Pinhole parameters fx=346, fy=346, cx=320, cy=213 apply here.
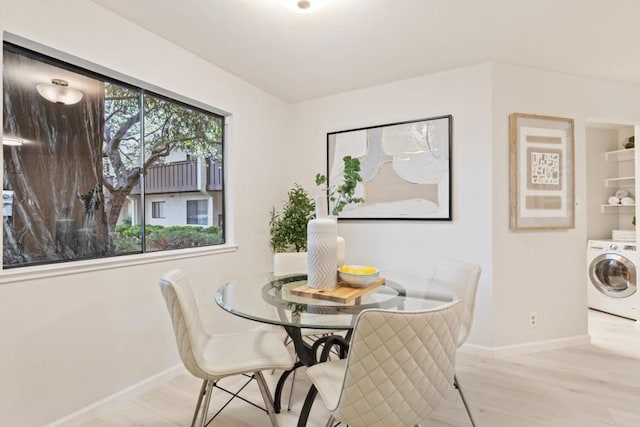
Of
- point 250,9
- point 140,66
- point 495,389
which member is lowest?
point 495,389

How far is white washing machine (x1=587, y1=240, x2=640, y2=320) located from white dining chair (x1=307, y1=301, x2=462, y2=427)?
12.4 feet

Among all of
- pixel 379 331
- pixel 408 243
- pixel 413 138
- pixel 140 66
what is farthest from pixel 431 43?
pixel 379 331

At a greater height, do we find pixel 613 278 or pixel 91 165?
pixel 91 165

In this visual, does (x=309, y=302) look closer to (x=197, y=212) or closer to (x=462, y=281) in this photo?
(x=462, y=281)

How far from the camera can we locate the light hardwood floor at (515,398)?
1966 mm

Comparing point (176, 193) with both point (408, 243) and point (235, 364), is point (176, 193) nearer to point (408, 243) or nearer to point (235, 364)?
point (235, 364)

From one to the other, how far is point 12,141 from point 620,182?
6.10 metres

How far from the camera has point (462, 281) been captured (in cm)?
218

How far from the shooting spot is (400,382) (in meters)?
1.18

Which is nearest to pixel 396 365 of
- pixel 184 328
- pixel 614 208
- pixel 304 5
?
pixel 184 328

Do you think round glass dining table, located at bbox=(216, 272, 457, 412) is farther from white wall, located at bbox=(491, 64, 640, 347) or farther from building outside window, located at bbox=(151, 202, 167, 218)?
white wall, located at bbox=(491, 64, 640, 347)

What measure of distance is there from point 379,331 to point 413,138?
2394 mm

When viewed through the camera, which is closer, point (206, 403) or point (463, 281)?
point (206, 403)

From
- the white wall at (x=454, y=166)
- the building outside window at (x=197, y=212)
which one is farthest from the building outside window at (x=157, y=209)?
the white wall at (x=454, y=166)
